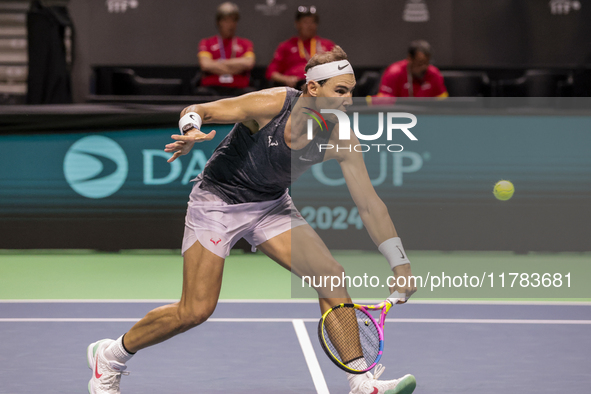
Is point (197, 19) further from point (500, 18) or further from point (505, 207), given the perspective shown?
point (505, 207)

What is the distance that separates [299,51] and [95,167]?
95.2 inches

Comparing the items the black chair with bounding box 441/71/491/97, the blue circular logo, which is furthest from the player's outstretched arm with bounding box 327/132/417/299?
the black chair with bounding box 441/71/491/97

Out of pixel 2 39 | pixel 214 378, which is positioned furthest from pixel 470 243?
pixel 2 39

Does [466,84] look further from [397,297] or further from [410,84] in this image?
[397,297]

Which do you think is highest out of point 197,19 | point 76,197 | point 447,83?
point 197,19

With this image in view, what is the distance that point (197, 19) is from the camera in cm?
1147

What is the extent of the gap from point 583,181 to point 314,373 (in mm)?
4198

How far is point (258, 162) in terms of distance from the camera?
12.1ft

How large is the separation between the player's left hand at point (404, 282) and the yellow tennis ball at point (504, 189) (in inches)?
162

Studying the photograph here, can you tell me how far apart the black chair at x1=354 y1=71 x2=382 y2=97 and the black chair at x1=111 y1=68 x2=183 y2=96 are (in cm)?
222

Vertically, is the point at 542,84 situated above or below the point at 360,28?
below

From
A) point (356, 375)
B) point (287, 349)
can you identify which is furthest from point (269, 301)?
point (356, 375)

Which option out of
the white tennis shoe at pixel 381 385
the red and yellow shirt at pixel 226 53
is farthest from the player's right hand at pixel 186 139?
the red and yellow shirt at pixel 226 53

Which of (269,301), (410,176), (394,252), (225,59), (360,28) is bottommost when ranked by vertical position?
(269,301)
